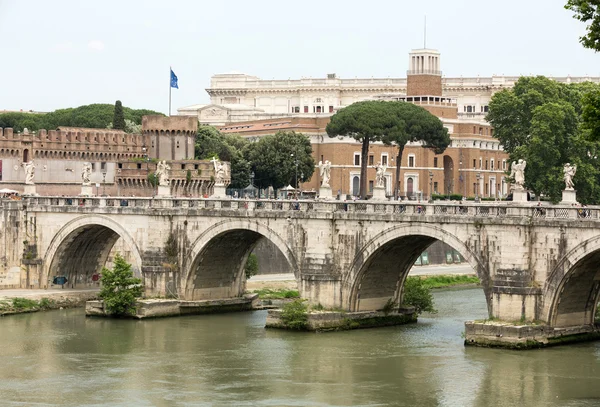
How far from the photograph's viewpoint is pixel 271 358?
173 ft

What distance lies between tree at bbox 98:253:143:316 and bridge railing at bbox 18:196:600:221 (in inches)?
173

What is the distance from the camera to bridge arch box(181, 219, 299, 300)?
63.8 meters

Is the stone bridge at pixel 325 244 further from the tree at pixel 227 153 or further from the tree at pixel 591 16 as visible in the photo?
the tree at pixel 227 153

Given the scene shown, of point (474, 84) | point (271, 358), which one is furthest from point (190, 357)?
point (474, 84)

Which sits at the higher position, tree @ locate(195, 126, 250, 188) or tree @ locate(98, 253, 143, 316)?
tree @ locate(195, 126, 250, 188)

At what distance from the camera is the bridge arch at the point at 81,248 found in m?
70.0

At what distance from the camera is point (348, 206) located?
59.3 m

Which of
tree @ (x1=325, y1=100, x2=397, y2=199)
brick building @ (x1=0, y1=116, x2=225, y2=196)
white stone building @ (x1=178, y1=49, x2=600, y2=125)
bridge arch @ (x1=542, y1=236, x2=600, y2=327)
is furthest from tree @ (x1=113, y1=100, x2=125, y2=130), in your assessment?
bridge arch @ (x1=542, y1=236, x2=600, y2=327)

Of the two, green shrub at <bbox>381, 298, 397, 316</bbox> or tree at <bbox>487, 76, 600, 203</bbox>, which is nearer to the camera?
green shrub at <bbox>381, 298, 397, 316</bbox>

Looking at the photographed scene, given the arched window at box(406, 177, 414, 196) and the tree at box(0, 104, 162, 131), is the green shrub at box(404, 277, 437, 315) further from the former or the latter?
the tree at box(0, 104, 162, 131)

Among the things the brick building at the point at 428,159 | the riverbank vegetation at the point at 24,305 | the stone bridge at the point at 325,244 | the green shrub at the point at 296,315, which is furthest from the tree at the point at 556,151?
the brick building at the point at 428,159

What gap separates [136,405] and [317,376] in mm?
7477

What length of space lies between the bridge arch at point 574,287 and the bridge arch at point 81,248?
78.2 ft

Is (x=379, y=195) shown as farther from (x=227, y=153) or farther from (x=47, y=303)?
(x=227, y=153)
